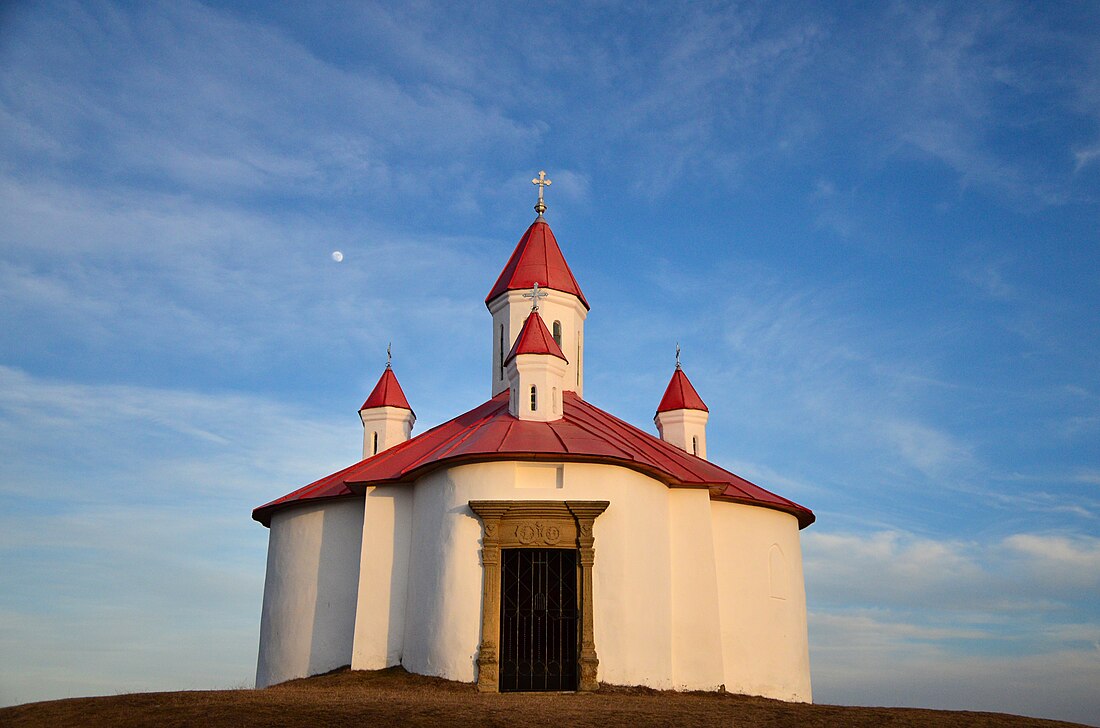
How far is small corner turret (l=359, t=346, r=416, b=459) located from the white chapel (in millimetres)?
3026

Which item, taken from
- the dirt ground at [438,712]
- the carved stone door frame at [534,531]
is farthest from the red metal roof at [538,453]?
the dirt ground at [438,712]

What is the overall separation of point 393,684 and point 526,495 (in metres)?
4.92

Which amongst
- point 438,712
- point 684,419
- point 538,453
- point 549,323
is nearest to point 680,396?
point 684,419

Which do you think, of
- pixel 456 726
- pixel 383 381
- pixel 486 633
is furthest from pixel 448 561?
pixel 383 381

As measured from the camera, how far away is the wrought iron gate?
22.2 metres

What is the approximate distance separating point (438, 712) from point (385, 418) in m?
16.5

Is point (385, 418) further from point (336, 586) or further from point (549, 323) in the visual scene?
point (336, 586)

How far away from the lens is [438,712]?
55.1 feet

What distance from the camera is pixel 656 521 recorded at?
80.5 feet

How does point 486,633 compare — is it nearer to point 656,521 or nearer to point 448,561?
point 448,561

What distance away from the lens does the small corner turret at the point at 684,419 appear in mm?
34000

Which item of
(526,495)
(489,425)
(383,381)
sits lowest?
(526,495)

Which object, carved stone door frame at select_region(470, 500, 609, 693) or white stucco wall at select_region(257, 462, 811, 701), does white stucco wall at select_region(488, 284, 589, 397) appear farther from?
carved stone door frame at select_region(470, 500, 609, 693)

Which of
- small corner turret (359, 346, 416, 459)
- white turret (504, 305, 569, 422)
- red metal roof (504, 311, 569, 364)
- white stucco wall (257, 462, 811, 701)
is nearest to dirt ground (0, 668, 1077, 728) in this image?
white stucco wall (257, 462, 811, 701)
